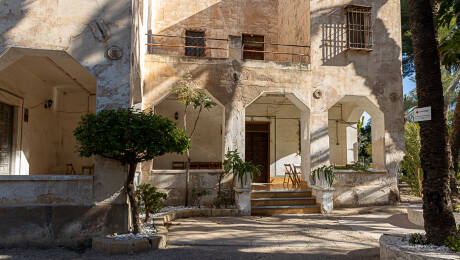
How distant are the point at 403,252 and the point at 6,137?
910 cm

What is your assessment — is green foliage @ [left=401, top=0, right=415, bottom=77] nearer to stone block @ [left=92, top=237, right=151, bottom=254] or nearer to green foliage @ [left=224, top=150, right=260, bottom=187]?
green foliage @ [left=224, top=150, right=260, bottom=187]

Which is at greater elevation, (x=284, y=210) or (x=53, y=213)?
(x=53, y=213)

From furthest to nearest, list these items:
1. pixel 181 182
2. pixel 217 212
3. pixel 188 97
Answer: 1. pixel 181 182
2. pixel 188 97
3. pixel 217 212

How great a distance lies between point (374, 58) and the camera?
10.8 meters

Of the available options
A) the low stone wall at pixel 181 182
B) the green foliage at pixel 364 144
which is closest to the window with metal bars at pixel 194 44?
the low stone wall at pixel 181 182

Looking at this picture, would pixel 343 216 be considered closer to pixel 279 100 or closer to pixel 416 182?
pixel 416 182

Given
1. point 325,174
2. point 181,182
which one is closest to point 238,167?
point 181,182

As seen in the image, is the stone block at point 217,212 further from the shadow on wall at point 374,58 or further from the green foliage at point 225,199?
the shadow on wall at point 374,58

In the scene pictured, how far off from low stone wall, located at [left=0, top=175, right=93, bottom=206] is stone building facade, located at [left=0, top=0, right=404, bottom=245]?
0.02 metres

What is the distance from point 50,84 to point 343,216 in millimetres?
9468

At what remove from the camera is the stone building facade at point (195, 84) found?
19.6ft

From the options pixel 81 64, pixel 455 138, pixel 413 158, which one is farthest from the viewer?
pixel 413 158

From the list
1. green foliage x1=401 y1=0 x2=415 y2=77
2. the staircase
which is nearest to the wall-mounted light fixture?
the staircase

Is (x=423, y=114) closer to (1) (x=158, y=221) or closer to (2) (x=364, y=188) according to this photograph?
(1) (x=158, y=221)
